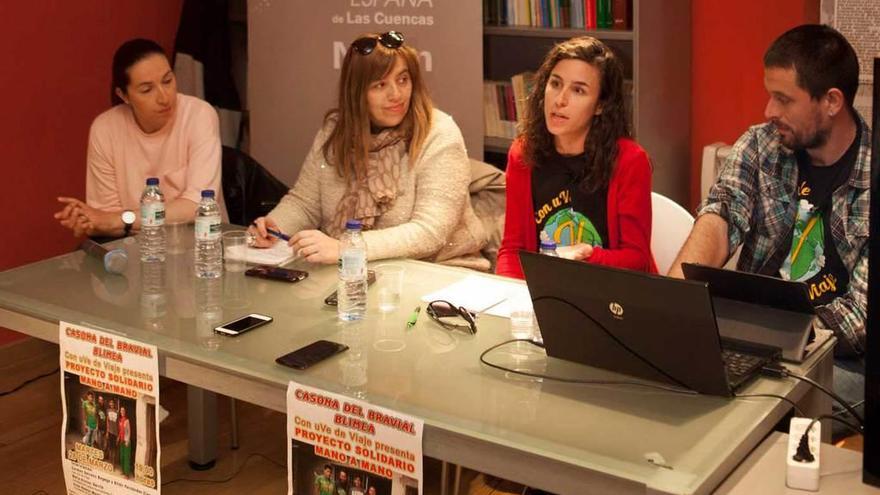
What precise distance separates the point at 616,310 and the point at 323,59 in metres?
2.88

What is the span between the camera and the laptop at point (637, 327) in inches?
75.2

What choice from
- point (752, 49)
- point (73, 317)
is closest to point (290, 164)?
point (752, 49)

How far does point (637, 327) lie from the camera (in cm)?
200

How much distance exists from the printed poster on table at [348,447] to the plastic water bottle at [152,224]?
40.1 inches

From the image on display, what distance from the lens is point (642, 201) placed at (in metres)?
2.98

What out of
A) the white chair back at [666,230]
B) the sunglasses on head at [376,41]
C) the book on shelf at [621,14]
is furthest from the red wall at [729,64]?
the sunglasses on head at [376,41]

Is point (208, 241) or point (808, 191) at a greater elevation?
point (808, 191)

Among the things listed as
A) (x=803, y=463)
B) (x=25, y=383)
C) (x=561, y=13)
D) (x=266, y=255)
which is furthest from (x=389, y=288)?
(x=25, y=383)

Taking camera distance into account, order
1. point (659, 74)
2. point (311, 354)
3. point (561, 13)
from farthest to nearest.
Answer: point (561, 13) < point (659, 74) < point (311, 354)

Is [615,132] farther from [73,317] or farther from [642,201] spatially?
[73,317]

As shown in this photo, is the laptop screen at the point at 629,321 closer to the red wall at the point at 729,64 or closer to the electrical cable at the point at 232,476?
the electrical cable at the point at 232,476

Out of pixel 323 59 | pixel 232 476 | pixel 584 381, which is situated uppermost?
pixel 323 59

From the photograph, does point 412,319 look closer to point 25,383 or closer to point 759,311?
point 759,311

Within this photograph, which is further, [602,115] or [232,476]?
[232,476]
